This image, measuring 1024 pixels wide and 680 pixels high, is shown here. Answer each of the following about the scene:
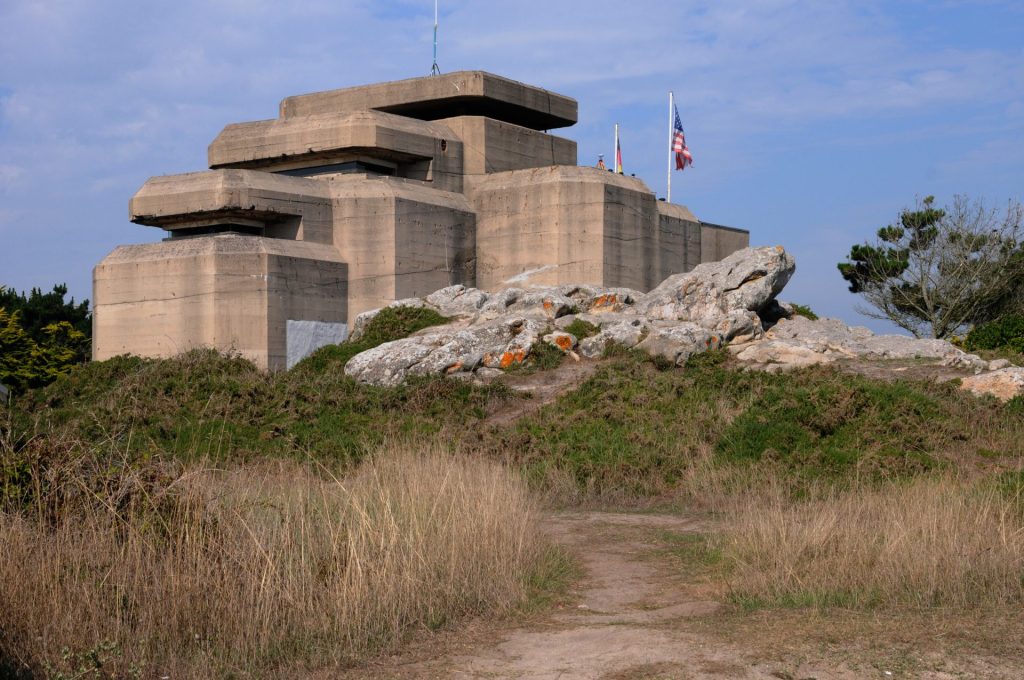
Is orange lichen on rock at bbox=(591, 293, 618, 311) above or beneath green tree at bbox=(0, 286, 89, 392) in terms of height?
above

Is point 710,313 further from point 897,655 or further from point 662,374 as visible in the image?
point 897,655

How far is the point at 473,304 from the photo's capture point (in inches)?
871

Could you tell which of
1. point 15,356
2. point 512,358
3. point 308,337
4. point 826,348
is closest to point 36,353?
point 15,356

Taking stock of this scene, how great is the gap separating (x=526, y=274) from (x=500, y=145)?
3.32 metres

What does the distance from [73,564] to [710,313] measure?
16.1 m

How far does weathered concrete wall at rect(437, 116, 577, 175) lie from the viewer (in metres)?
25.6

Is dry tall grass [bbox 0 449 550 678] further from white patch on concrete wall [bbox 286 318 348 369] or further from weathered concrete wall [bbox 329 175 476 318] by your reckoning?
weathered concrete wall [bbox 329 175 476 318]

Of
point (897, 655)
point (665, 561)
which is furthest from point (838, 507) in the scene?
point (897, 655)

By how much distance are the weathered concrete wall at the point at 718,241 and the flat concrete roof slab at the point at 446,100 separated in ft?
14.6

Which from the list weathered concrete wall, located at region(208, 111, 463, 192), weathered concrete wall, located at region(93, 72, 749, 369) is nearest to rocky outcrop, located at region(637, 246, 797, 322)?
weathered concrete wall, located at region(93, 72, 749, 369)

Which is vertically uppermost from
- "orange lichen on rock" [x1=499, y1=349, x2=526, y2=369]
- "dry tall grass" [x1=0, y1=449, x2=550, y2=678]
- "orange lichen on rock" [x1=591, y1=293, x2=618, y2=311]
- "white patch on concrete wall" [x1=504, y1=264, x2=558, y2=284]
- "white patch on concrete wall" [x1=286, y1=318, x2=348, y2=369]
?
"white patch on concrete wall" [x1=504, y1=264, x2=558, y2=284]

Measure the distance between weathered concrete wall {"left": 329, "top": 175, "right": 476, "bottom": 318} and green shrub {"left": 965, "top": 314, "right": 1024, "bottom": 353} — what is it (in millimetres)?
11130

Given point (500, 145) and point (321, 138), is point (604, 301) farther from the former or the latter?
point (321, 138)

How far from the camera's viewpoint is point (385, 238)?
2309 cm
